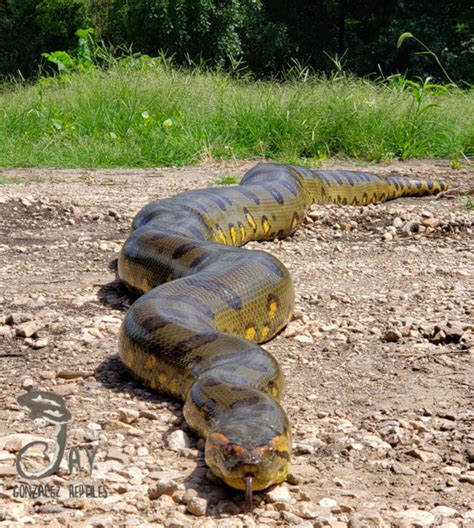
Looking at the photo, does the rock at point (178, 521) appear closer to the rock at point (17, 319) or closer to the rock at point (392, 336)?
the rock at point (392, 336)

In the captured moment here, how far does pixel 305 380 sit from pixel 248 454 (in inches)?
53.3

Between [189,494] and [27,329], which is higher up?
[189,494]

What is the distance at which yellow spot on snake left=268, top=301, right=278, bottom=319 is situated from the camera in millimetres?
4750

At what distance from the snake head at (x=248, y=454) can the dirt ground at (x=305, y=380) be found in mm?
71

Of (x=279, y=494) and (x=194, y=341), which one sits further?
(x=194, y=341)

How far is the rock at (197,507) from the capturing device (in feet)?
9.01

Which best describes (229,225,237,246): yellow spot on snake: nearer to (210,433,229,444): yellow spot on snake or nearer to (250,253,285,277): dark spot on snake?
(250,253,285,277): dark spot on snake

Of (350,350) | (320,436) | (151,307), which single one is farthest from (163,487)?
(350,350)

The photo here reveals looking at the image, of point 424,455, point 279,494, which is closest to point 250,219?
point 424,455

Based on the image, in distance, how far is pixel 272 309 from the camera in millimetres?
4770

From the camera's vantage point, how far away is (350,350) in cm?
457

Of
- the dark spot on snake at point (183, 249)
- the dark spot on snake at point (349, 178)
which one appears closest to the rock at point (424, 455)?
Answer: the dark spot on snake at point (183, 249)

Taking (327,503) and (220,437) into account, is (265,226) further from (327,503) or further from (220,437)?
(327,503)

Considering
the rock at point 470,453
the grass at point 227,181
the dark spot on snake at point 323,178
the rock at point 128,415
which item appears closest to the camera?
the rock at point 470,453
